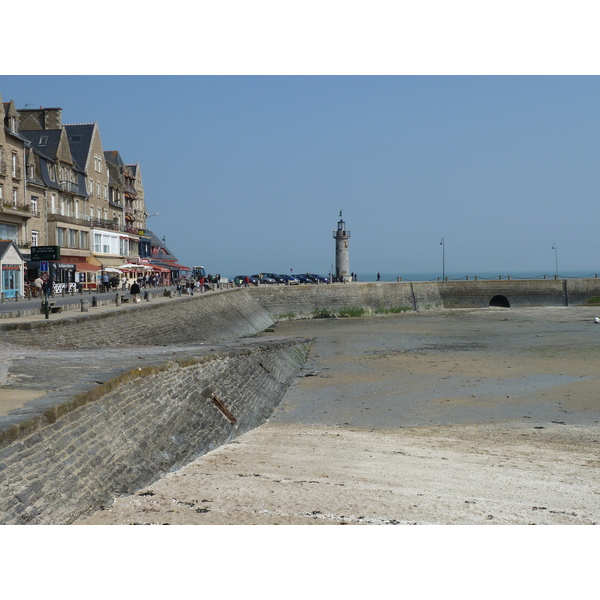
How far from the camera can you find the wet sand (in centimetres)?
941

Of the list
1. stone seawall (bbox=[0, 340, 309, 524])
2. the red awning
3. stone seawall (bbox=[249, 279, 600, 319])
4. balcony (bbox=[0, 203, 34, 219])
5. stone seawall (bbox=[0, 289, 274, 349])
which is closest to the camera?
stone seawall (bbox=[0, 340, 309, 524])

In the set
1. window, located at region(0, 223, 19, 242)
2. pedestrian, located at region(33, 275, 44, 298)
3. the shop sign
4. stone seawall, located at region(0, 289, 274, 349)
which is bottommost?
stone seawall, located at region(0, 289, 274, 349)

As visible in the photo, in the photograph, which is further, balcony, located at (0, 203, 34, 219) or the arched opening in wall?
the arched opening in wall

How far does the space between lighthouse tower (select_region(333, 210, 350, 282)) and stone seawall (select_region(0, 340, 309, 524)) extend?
5825 centimetres

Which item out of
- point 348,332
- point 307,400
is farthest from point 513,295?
point 307,400

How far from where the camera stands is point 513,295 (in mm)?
71250

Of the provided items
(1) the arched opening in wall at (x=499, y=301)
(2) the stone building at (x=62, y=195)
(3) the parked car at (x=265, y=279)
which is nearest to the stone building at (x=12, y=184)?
(2) the stone building at (x=62, y=195)

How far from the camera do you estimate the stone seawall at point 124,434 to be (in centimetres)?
853

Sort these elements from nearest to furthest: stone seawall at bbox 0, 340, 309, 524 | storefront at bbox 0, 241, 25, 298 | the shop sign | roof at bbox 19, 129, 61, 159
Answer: stone seawall at bbox 0, 340, 309, 524
the shop sign
storefront at bbox 0, 241, 25, 298
roof at bbox 19, 129, 61, 159

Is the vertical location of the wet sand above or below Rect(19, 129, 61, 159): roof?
below

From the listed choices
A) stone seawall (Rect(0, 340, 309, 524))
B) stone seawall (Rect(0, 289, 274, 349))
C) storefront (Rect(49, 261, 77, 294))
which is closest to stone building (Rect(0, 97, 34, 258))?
storefront (Rect(49, 261, 77, 294))

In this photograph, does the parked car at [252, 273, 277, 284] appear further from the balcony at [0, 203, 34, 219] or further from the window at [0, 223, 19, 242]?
the window at [0, 223, 19, 242]

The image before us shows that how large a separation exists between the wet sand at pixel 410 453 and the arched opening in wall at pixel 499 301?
41.5 metres

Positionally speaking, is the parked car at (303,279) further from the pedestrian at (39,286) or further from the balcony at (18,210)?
the pedestrian at (39,286)
